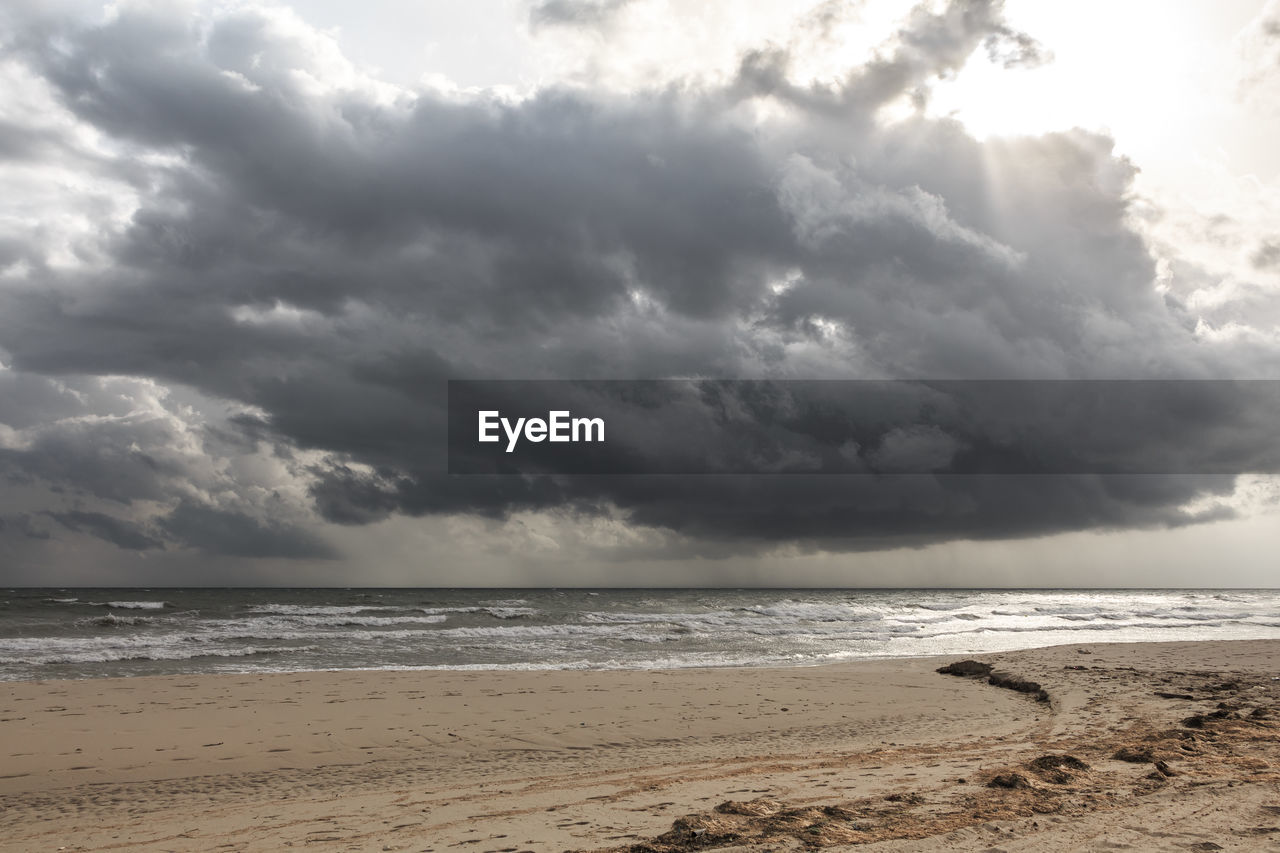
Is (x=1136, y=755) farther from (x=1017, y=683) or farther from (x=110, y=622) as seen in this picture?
(x=110, y=622)

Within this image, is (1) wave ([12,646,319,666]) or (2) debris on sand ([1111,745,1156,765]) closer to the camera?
(2) debris on sand ([1111,745,1156,765])

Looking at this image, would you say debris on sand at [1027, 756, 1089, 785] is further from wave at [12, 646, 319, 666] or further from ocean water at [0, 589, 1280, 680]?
wave at [12, 646, 319, 666]

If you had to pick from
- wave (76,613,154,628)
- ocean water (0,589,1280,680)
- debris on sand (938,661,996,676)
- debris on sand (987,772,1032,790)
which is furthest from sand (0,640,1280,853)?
wave (76,613,154,628)

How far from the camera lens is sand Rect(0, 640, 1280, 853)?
5941 millimetres

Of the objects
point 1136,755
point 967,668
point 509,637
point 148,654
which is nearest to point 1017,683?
point 967,668

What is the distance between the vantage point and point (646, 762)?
9.73 m

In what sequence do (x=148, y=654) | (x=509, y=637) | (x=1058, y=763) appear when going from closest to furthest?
(x=1058, y=763) → (x=148, y=654) → (x=509, y=637)

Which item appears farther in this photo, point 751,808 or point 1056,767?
point 1056,767

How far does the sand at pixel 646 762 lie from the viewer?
234 inches

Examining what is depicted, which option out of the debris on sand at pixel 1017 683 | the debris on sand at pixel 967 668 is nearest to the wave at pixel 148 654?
the debris on sand at pixel 967 668

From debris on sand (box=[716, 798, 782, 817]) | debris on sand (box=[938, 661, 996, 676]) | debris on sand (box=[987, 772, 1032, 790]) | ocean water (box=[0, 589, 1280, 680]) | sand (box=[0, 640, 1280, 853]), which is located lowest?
ocean water (box=[0, 589, 1280, 680])

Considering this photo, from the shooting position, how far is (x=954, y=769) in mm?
8000

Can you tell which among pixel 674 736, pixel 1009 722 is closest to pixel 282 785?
pixel 674 736

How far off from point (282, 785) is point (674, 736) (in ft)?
17.9
